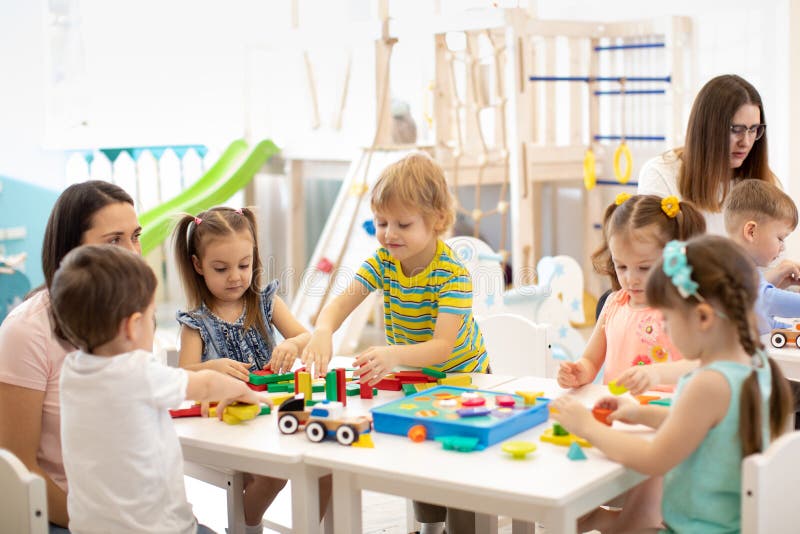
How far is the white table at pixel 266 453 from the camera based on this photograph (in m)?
1.57

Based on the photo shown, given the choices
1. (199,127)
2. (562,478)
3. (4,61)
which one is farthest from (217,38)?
(562,478)

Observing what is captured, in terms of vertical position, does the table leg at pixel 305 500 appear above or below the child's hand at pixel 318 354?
below

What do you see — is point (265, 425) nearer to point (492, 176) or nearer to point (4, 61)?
point (492, 176)

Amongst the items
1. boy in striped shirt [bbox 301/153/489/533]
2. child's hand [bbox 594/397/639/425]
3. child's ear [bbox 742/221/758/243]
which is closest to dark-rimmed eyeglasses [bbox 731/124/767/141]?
child's ear [bbox 742/221/758/243]

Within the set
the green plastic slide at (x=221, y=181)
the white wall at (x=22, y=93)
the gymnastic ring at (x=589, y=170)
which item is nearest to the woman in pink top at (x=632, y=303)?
the gymnastic ring at (x=589, y=170)

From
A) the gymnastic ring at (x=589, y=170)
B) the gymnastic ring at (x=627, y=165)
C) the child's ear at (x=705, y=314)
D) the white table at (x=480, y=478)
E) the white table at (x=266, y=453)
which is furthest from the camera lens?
the gymnastic ring at (x=589, y=170)

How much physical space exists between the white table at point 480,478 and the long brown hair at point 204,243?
690 millimetres

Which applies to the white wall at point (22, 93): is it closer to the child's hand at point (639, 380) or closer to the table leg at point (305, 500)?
the table leg at point (305, 500)

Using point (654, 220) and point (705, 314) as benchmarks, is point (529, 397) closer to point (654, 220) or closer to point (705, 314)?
point (705, 314)

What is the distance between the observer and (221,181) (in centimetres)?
543

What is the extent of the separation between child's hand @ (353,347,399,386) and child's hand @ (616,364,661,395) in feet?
1.49

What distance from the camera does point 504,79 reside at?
17.3ft

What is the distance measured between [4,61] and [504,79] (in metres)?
2.70

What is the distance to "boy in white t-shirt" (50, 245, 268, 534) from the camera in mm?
1503
